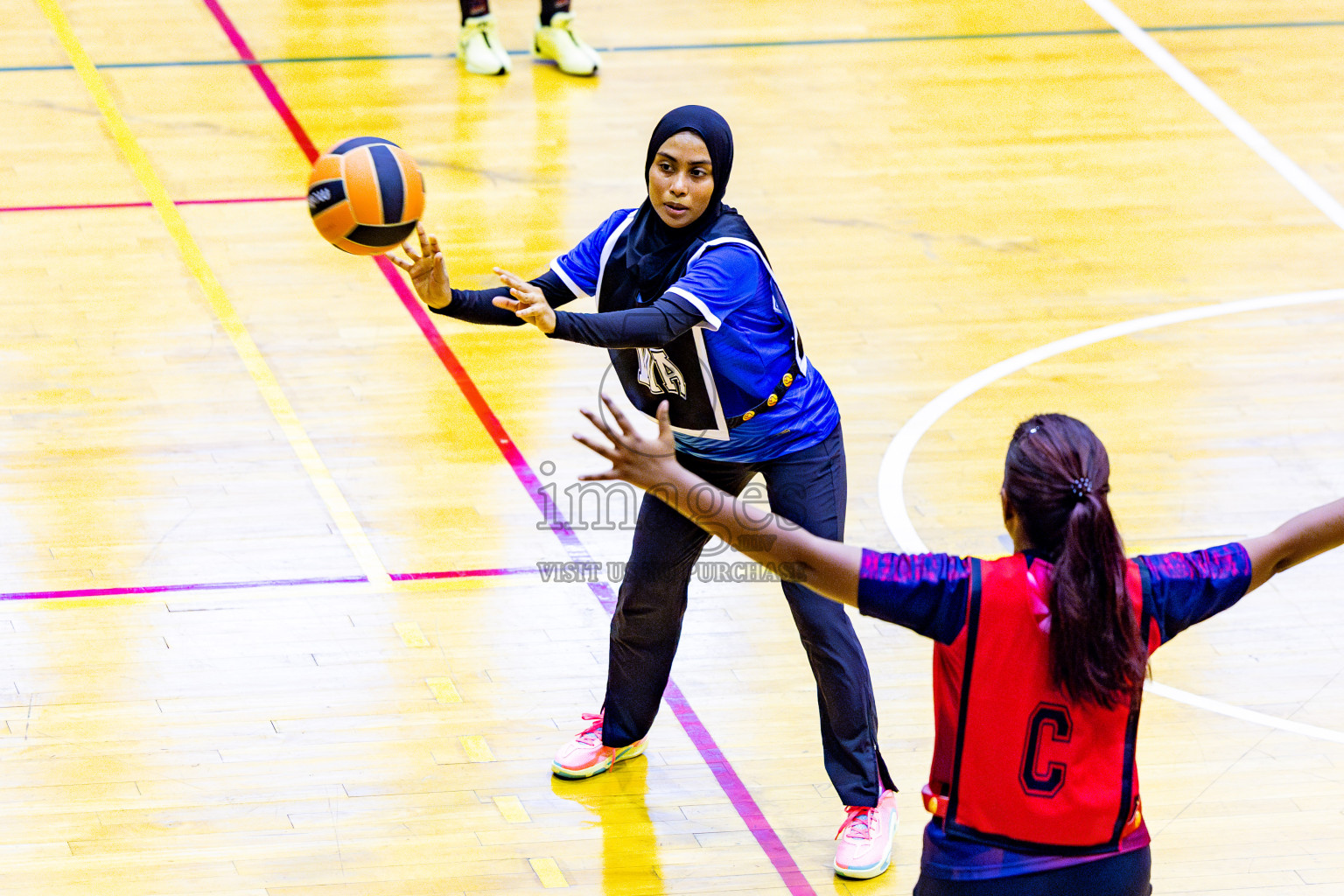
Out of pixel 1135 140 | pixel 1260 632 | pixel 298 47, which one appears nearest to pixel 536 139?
pixel 298 47

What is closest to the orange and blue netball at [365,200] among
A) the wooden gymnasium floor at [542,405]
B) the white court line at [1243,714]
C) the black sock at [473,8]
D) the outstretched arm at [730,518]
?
the wooden gymnasium floor at [542,405]

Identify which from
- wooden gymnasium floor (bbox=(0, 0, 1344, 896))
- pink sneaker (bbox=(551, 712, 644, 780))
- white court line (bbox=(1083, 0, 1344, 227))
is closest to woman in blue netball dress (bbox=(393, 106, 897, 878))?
pink sneaker (bbox=(551, 712, 644, 780))

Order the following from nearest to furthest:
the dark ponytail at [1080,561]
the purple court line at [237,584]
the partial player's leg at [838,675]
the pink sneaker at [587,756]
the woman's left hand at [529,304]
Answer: the dark ponytail at [1080,561]
the woman's left hand at [529,304]
the partial player's leg at [838,675]
the pink sneaker at [587,756]
the purple court line at [237,584]

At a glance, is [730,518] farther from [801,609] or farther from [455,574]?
[455,574]

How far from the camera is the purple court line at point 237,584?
5.62 metres

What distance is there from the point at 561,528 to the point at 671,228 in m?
2.09

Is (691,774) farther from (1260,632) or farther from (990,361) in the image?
(990,361)

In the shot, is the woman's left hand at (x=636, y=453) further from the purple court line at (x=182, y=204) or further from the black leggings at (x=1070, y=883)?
the purple court line at (x=182, y=204)

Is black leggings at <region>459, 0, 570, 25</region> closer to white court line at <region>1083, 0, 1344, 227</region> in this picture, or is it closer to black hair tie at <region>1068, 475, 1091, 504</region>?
white court line at <region>1083, 0, 1344, 227</region>

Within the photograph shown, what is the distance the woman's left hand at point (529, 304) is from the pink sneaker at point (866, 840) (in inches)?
63.8

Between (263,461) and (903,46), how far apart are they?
6.00 metres

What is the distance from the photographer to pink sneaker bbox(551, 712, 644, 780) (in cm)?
485

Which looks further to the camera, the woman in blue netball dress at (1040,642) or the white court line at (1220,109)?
the white court line at (1220,109)

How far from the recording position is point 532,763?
494 cm
